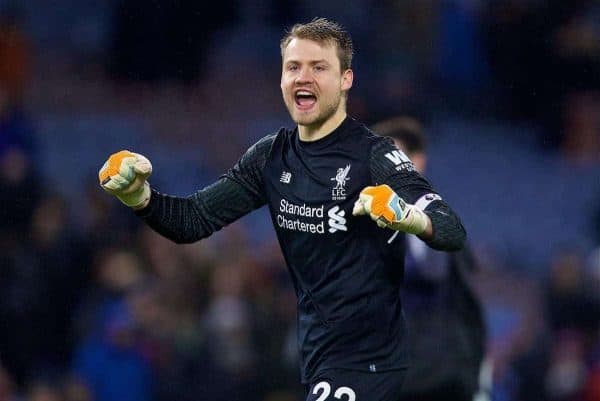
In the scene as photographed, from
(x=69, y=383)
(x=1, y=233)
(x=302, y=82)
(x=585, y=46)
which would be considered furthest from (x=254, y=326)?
(x=302, y=82)

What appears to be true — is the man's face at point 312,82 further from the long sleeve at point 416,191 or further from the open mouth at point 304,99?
the long sleeve at point 416,191

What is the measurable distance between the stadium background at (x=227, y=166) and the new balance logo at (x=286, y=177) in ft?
13.7

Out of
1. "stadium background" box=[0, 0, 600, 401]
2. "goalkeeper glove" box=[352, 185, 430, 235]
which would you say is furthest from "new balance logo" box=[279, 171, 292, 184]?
"stadium background" box=[0, 0, 600, 401]

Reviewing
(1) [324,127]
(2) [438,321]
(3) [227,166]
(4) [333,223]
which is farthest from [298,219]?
(3) [227,166]

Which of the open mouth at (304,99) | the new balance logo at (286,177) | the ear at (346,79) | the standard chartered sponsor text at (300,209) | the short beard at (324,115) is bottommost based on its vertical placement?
the standard chartered sponsor text at (300,209)

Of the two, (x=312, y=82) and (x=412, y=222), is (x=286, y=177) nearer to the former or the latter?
(x=312, y=82)

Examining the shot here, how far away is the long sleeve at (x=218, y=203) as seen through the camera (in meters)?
4.44

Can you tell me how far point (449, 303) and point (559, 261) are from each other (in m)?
3.69

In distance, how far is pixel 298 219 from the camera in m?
4.27

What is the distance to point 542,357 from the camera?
29.0 ft

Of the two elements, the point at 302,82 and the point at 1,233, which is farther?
the point at 1,233

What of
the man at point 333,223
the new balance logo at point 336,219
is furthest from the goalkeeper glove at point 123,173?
the new balance logo at point 336,219

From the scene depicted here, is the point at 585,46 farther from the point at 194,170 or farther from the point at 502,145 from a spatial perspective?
the point at 194,170

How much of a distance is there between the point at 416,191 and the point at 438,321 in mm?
2017
